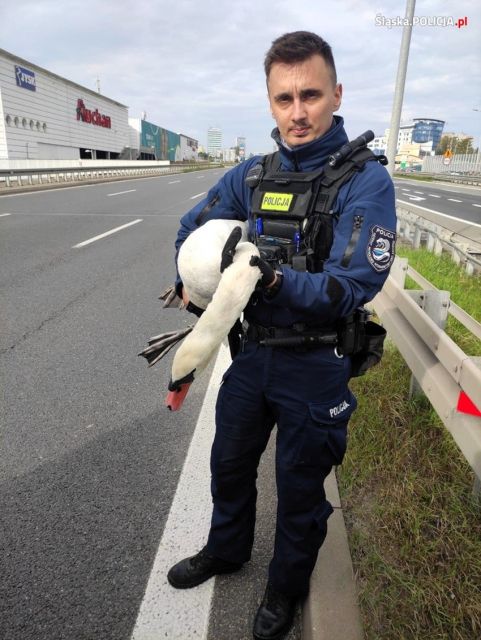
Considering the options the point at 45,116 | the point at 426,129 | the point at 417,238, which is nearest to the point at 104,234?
the point at 417,238

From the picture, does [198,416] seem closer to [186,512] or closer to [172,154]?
[186,512]

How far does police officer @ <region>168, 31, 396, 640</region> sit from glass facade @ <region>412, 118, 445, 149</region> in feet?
652

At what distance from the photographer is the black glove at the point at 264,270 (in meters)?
1.50

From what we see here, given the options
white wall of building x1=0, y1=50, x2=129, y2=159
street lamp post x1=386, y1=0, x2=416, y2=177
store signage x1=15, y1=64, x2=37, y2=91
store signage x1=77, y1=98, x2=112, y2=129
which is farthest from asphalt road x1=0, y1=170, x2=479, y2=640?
store signage x1=77, y1=98, x2=112, y2=129

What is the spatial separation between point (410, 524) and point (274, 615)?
2.43 ft

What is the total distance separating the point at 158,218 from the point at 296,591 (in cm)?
1279

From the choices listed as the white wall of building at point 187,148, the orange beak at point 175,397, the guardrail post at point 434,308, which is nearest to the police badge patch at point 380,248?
the orange beak at point 175,397

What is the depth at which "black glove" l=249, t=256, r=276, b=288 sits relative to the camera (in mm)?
1500

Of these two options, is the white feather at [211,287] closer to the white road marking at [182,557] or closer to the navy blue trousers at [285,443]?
the navy blue trousers at [285,443]

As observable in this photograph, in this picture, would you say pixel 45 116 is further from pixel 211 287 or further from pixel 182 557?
pixel 211 287

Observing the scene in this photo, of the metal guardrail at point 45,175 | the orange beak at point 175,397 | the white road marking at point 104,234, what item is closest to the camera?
the orange beak at point 175,397

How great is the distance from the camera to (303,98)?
72.1 inches

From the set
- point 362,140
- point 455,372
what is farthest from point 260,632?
point 362,140

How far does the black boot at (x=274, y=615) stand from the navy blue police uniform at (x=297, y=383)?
0.04 meters
